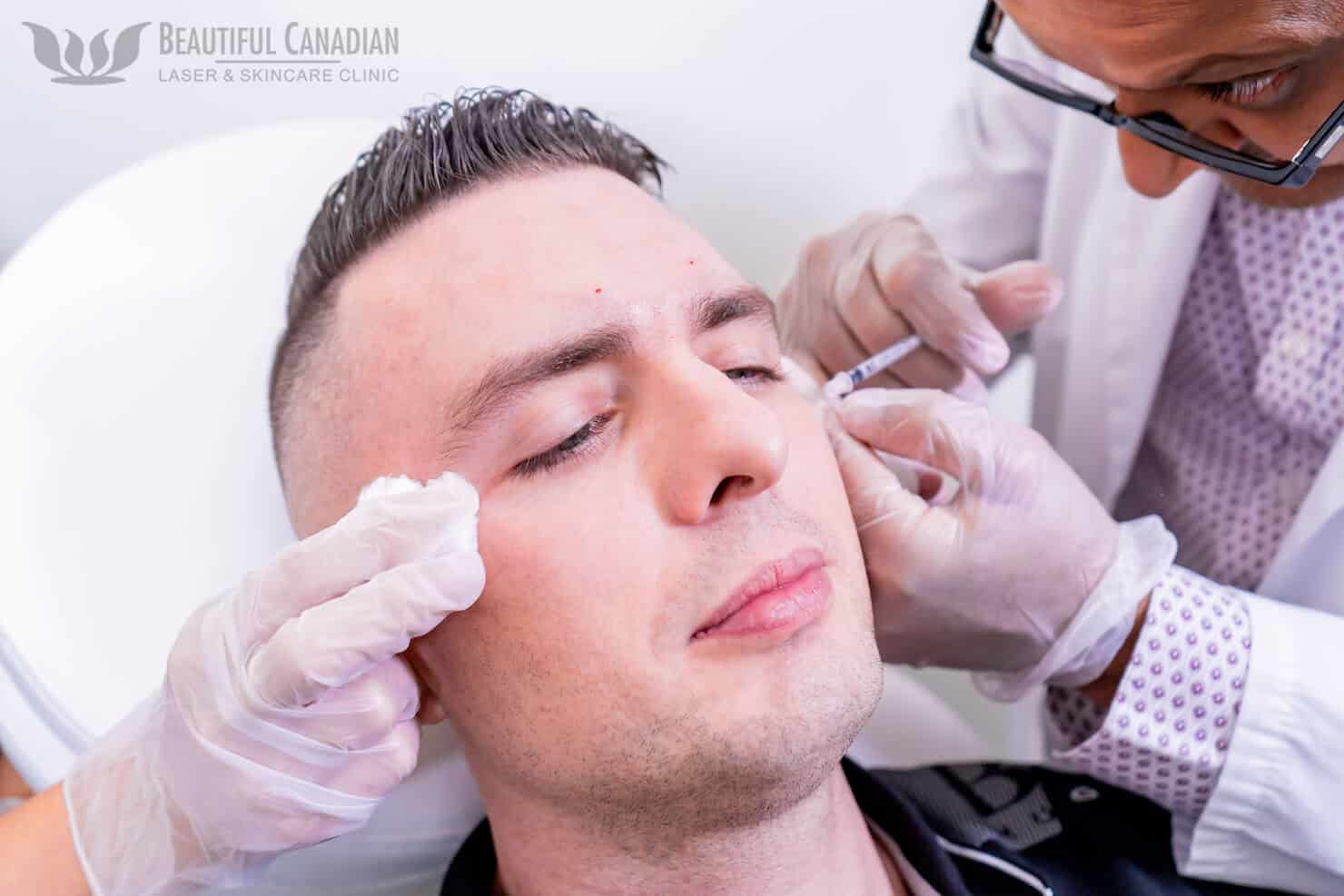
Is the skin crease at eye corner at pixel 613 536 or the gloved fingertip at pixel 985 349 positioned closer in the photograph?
the skin crease at eye corner at pixel 613 536

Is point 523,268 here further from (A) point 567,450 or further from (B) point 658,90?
(B) point 658,90

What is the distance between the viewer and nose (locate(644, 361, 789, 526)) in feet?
3.31

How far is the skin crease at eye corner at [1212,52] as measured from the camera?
1.02 m

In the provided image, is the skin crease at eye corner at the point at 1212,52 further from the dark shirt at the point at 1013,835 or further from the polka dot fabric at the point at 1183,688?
the dark shirt at the point at 1013,835

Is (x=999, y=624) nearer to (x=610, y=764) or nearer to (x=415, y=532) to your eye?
(x=610, y=764)

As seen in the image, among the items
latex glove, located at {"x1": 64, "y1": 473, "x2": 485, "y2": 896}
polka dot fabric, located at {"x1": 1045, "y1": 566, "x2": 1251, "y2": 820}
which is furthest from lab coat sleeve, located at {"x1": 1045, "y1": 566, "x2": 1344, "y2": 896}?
latex glove, located at {"x1": 64, "y1": 473, "x2": 485, "y2": 896}

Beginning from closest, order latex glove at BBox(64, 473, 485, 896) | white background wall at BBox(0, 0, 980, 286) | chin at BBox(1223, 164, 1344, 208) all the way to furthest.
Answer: latex glove at BBox(64, 473, 485, 896), chin at BBox(1223, 164, 1344, 208), white background wall at BBox(0, 0, 980, 286)

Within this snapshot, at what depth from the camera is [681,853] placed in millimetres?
1082

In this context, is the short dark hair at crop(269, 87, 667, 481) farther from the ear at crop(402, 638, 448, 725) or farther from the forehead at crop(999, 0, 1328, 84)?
the forehead at crop(999, 0, 1328, 84)

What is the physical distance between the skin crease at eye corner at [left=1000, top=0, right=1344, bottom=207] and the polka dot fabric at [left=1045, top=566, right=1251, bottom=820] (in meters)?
0.47

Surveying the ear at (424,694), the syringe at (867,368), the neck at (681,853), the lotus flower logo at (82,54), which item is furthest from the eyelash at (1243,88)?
the lotus flower logo at (82,54)

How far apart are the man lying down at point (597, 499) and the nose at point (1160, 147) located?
440 mm

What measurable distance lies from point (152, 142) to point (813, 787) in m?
1.12

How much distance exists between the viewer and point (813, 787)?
41.3 inches
